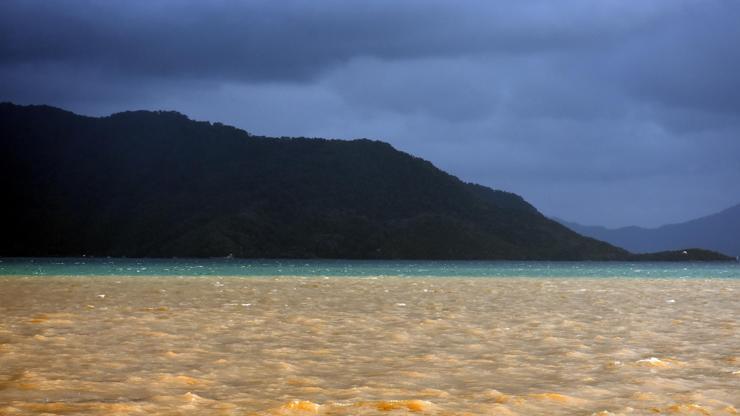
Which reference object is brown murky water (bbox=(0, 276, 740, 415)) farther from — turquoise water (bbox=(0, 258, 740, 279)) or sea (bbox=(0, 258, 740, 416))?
turquoise water (bbox=(0, 258, 740, 279))

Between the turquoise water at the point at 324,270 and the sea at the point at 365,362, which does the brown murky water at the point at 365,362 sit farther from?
the turquoise water at the point at 324,270

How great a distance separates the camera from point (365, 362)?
1170 cm

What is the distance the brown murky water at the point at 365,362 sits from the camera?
845 cm

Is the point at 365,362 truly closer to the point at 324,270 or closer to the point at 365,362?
the point at 365,362

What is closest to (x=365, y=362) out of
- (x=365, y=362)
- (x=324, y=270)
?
(x=365, y=362)

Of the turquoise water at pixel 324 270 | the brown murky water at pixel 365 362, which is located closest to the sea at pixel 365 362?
the brown murky water at pixel 365 362

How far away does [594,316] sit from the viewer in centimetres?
2048

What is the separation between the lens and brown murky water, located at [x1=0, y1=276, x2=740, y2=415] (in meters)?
8.45

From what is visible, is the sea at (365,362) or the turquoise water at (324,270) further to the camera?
the turquoise water at (324,270)

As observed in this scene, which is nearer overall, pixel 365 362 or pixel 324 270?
pixel 365 362

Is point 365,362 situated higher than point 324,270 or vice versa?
point 324,270

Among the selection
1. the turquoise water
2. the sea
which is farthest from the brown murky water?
the turquoise water

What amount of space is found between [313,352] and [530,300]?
54.3 ft

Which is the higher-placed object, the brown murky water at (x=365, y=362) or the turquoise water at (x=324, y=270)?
the turquoise water at (x=324, y=270)
